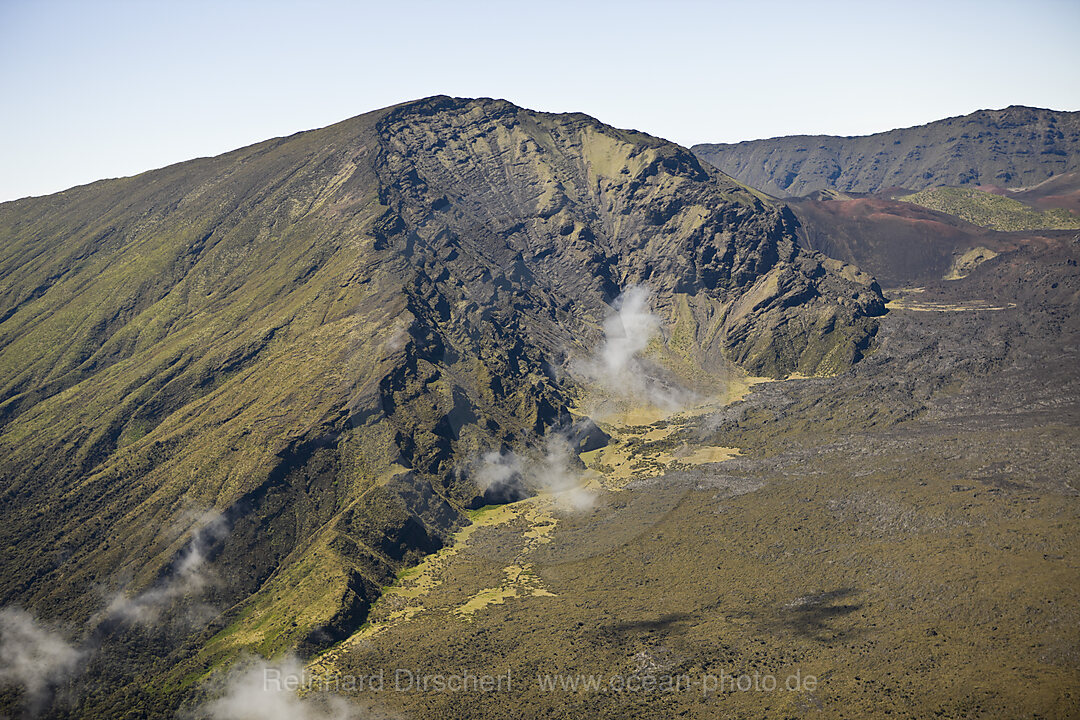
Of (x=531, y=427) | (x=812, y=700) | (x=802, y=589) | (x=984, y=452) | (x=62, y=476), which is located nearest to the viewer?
(x=812, y=700)

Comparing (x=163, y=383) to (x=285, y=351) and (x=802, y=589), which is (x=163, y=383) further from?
(x=802, y=589)

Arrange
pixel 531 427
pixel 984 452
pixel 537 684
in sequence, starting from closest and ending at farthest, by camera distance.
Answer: pixel 537 684
pixel 984 452
pixel 531 427

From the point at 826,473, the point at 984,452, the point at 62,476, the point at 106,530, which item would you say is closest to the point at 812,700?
the point at 826,473

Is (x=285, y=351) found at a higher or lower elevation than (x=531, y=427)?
higher

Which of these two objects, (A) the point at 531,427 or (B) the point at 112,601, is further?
(A) the point at 531,427

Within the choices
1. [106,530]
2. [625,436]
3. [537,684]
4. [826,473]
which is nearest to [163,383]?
[106,530]

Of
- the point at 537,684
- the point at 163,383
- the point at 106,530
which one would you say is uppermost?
the point at 163,383

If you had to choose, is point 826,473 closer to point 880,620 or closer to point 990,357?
point 880,620
